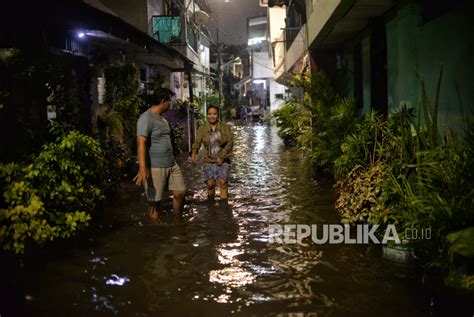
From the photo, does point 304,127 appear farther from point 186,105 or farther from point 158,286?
point 158,286

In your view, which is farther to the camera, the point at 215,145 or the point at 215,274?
the point at 215,145

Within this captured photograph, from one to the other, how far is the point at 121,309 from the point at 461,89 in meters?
5.09

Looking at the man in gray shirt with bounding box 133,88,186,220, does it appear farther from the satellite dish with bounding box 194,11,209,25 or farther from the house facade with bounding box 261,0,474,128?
the satellite dish with bounding box 194,11,209,25

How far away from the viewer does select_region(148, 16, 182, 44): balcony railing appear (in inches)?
838

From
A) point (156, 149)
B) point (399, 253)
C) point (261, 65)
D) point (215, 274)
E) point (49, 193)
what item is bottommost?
point (215, 274)

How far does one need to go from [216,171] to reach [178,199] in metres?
1.54

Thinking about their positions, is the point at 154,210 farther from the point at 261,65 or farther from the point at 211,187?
the point at 261,65

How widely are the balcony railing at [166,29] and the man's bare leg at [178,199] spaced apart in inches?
552

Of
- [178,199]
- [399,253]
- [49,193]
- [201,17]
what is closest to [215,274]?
[399,253]

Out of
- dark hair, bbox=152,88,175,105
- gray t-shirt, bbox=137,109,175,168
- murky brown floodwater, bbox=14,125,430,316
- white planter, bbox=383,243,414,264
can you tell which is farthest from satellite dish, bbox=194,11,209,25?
white planter, bbox=383,243,414,264

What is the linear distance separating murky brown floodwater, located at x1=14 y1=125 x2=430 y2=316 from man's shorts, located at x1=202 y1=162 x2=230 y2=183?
0.98m

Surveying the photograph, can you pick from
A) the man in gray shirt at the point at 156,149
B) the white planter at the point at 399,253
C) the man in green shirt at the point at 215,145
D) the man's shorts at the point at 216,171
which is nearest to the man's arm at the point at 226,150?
the man in green shirt at the point at 215,145

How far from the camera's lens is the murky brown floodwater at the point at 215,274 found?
468cm

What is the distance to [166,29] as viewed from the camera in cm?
2177
